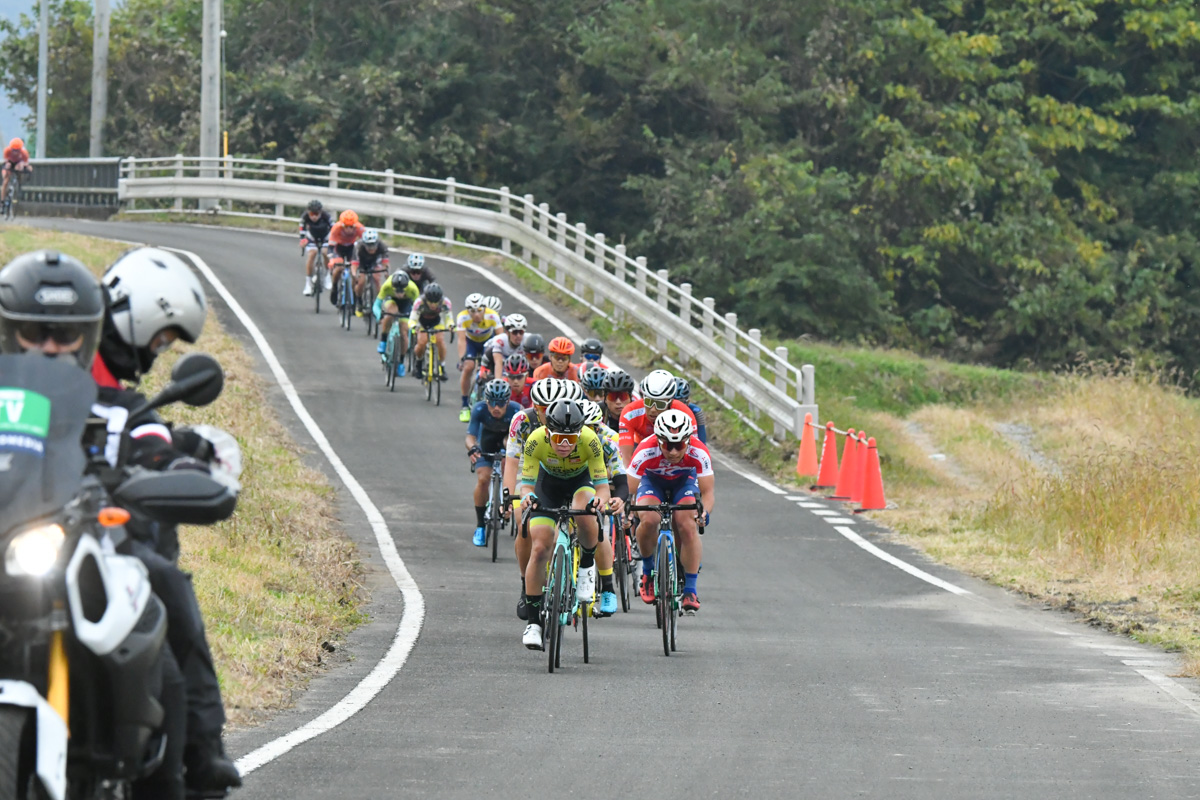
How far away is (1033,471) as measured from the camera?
23047 mm

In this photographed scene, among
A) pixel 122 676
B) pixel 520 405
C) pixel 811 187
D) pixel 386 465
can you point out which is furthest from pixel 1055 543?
pixel 811 187

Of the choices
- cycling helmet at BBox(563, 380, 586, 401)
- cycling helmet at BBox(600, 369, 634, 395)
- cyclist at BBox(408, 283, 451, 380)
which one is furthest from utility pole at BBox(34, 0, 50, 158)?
cycling helmet at BBox(563, 380, 586, 401)

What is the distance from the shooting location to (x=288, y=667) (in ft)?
37.0

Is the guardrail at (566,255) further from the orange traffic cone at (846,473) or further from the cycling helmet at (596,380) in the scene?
the cycling helmet at (596,380)

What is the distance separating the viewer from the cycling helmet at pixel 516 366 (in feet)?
57.7

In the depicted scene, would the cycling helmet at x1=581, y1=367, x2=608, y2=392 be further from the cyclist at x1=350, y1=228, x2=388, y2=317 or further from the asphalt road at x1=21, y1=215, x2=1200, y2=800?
the cyclist at x1=350, y1=228, x2=388, y2=317

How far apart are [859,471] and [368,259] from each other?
10.7 meters

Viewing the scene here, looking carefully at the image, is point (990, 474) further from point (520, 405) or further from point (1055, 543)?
point (520, 405)

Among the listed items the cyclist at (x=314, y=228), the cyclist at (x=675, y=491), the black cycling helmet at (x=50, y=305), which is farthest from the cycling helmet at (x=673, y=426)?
the cyclist at (x=314, y=228)

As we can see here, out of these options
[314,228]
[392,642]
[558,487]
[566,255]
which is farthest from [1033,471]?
[314,228]

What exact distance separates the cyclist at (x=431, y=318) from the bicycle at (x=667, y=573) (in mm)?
12063

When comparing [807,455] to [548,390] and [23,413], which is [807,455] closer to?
[548,390]

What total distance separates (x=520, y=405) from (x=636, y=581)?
3137 millimetres

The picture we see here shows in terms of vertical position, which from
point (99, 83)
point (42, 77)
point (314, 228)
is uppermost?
point (42, 77)
